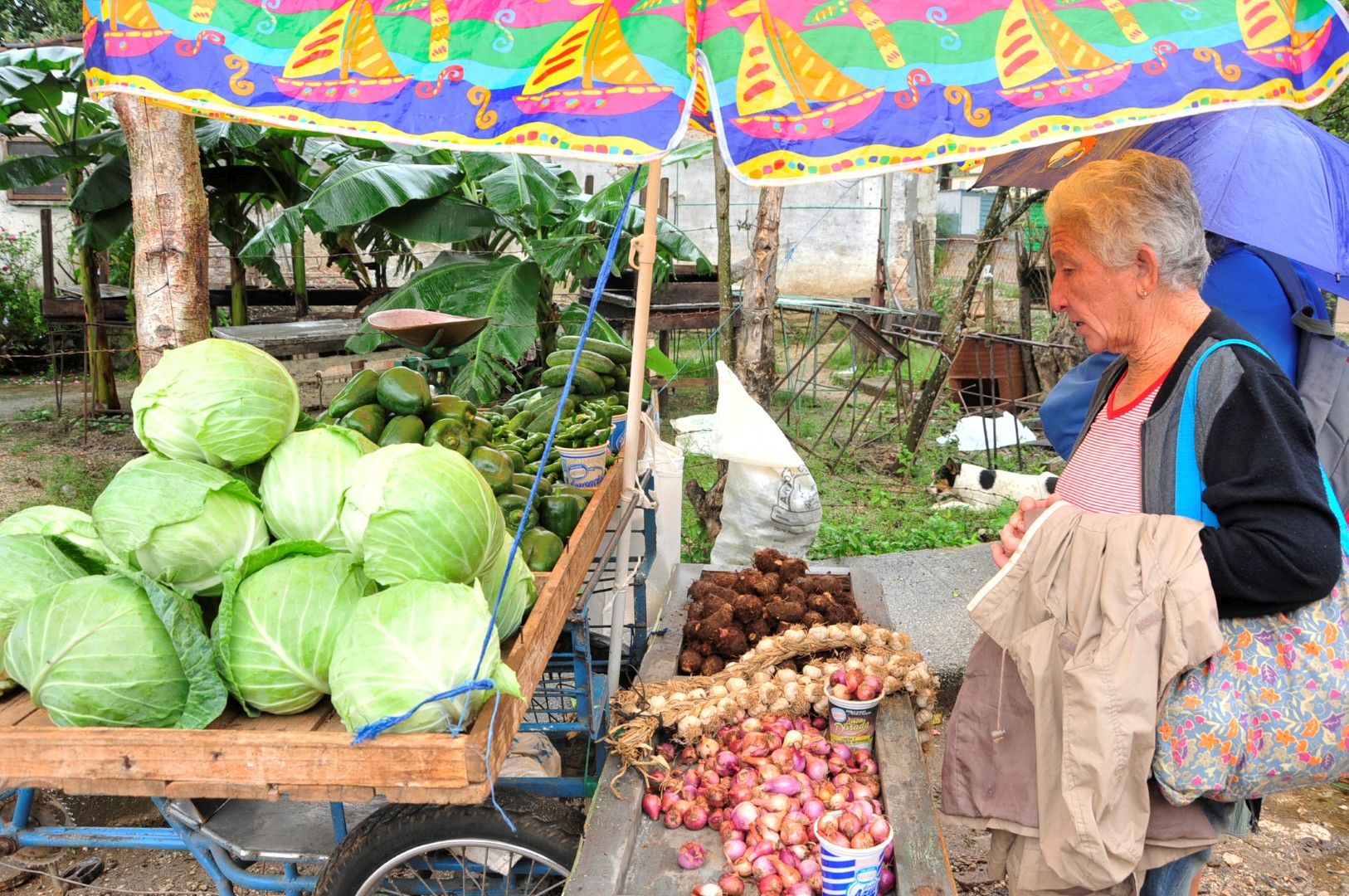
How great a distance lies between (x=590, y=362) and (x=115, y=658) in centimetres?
275

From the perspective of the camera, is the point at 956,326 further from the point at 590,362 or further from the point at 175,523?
the point at 175,523

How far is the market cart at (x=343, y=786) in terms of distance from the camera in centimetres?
175

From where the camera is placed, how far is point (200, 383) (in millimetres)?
2154

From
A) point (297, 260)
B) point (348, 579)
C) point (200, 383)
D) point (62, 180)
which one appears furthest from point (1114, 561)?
point (62, 180)

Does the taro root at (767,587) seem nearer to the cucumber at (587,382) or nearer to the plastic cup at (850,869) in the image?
the cucumber at (587,382)

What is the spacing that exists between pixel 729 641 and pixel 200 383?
6.33 feet

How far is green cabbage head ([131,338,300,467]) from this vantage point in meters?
2.14

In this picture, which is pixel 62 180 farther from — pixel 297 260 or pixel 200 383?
pixel 200 383

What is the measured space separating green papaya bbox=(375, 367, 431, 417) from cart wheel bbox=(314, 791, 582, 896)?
4.00ft

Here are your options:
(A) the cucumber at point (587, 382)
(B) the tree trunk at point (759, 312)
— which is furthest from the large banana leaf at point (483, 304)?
(A) the cucumber at point (587, 382)

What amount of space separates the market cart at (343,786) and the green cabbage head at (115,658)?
0.19 ft

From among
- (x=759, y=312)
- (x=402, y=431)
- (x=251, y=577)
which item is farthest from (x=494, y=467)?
Result: (x=759, y=312)

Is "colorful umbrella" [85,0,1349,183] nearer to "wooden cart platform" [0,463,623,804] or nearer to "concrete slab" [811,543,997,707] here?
"wooden cart platform" [0,463,623,804]

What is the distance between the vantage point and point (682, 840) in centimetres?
242
